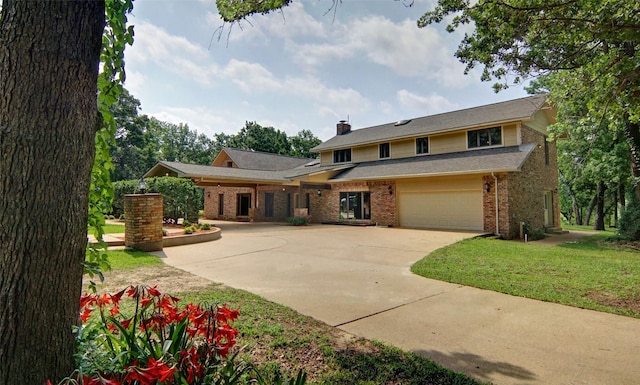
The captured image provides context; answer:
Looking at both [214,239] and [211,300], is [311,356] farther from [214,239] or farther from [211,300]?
[214,239]

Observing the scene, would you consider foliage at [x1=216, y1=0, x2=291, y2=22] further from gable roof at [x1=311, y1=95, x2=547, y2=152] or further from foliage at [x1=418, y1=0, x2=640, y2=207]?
gable roof at [x1=311, y1=95, x2=547, y2=152]

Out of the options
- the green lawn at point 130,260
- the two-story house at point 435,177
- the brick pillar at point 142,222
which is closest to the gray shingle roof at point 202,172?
the two-story house at point 435,177

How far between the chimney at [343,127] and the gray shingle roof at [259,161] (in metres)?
4.90

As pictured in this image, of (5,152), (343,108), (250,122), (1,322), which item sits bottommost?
(1,322)

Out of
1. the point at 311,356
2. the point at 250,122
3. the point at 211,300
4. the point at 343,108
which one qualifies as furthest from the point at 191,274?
the point at 250,122

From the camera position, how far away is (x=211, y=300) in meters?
4.57

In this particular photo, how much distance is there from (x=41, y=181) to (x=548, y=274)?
25.6ft

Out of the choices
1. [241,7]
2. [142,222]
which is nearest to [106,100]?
[241,7]

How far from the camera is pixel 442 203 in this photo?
15.7 m

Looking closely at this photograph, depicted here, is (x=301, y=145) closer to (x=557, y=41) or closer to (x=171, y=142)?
(x=171, y=142)

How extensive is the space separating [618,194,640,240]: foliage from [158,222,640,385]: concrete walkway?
9980mm

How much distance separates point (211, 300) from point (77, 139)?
330 centimetres

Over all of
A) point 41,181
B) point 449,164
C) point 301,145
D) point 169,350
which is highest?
point 301,145

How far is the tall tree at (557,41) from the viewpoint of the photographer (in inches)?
202
